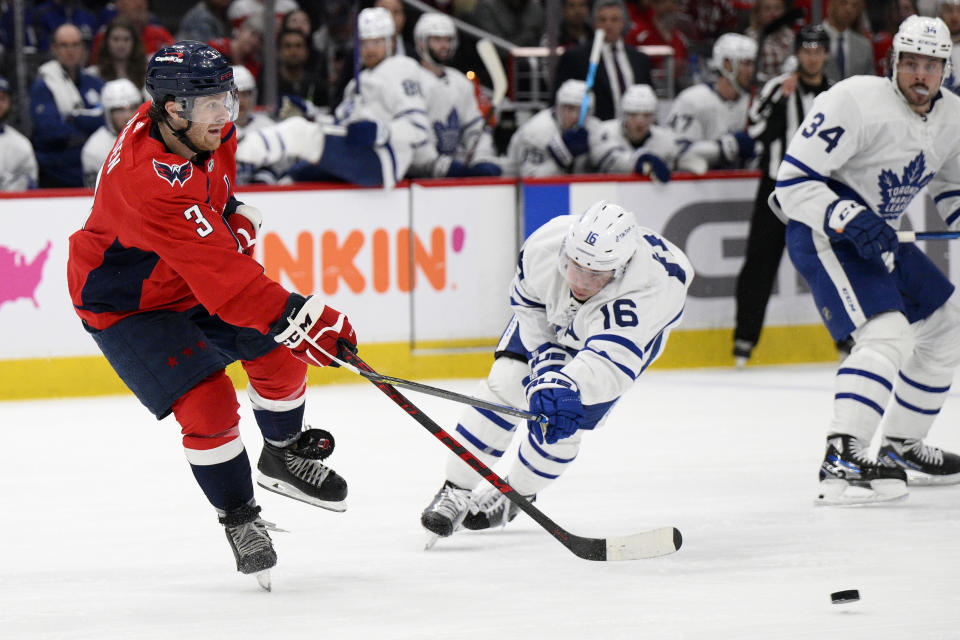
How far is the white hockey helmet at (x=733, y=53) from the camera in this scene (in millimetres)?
7438


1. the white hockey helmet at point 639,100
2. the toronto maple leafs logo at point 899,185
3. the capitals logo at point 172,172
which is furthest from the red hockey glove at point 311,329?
the white hockey helmet at point 639,100

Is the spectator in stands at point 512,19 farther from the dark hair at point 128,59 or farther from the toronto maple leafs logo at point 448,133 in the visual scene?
the dark hair at point 128,59

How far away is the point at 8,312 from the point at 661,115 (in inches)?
138

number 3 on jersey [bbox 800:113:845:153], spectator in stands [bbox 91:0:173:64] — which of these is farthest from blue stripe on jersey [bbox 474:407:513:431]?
spectator in stands [bbox 91:0:173:64]

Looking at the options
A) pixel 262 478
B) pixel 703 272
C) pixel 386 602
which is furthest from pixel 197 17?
pixel 386 602

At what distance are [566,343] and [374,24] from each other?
3406mm

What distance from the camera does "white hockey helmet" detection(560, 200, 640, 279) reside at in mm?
3328

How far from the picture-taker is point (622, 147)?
7.14 meters

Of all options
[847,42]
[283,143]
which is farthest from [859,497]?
[847,42]

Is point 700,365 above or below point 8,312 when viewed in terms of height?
below

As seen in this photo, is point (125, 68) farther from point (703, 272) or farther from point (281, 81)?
point (703, 272)

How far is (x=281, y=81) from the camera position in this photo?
7.52 metres

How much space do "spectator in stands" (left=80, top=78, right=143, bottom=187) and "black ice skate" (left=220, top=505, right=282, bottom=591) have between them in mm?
3377

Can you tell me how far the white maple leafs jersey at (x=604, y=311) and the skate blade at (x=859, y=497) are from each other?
2.70ft
